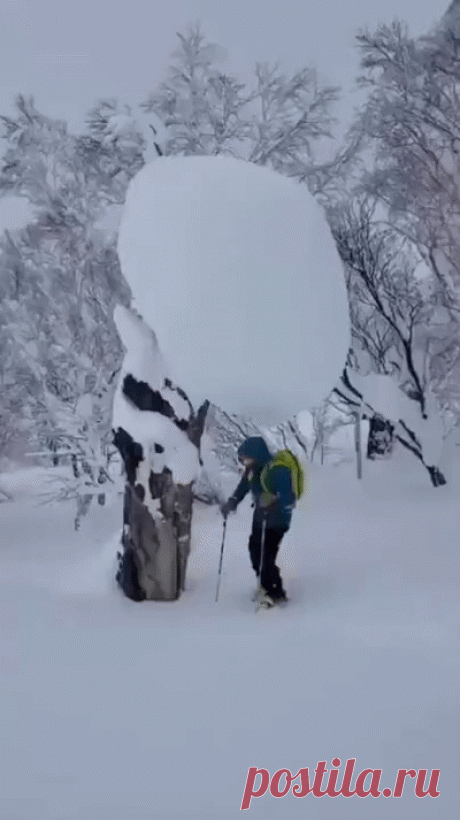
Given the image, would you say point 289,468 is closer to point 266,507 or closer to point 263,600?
point 266,507

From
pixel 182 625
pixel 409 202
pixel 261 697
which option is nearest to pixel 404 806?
pixel 261 697

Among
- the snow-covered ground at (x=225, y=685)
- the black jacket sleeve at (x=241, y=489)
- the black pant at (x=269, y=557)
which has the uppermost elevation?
the black jacket sleeve at (x=241, y=489)

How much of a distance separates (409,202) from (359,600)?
8971mm

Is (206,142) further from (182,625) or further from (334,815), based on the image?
(334,815)

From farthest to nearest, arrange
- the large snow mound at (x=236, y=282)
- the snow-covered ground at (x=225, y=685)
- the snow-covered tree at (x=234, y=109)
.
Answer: the snow-covered tree at (x=234, y=109), the large snow mound at (x=236, y=282), the snow-covered ground at (x=225, y=685)

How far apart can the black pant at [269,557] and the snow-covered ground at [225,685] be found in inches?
8.4

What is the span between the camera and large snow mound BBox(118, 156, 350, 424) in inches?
249

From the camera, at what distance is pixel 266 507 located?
6434 millimetres

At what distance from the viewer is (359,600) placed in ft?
20.0

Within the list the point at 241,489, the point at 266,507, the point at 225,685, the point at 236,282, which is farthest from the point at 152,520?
the point at 225,685

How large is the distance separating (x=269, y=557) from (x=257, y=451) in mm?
903

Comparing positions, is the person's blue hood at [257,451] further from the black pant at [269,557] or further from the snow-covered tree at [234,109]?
the snow-covered tree at [234,109]

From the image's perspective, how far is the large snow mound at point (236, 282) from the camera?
6.32m

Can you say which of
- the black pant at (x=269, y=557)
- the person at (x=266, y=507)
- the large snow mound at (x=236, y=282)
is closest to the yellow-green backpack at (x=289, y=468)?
the person at (x=266, y=507)
